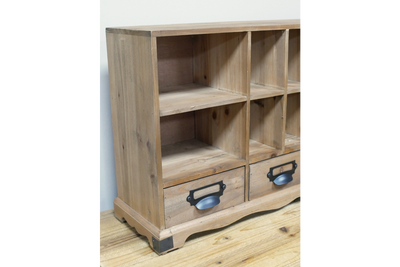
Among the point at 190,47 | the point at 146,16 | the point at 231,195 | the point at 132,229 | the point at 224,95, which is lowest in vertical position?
the point at 132,229

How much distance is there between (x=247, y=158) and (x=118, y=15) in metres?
0.89

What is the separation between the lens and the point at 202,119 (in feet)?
7.07

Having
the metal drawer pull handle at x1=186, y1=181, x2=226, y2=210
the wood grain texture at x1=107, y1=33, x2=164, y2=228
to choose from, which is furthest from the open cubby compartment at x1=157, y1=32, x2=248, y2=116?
the metal drawer pull handle at x1=186, y1=181, x2=226, y2=210

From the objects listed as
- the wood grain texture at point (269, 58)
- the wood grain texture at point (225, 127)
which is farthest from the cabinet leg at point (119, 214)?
the wood grain texture at point (269, 58)

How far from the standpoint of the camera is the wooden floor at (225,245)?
5.53 feet

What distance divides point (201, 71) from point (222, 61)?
188mm

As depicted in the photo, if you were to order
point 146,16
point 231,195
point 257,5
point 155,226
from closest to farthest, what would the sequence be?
point 155,226 → point 231,195 → point 146,16 → point 257,5

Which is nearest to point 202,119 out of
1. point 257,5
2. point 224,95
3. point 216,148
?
point 216,148

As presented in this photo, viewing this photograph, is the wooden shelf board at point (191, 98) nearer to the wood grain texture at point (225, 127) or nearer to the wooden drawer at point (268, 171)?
the wood grain texture at point (225, 127)

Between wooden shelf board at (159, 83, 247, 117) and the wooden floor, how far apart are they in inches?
22.8

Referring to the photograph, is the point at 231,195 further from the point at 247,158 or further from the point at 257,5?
the point at 257,5

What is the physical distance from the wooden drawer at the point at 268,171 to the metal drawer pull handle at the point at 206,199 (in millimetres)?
184

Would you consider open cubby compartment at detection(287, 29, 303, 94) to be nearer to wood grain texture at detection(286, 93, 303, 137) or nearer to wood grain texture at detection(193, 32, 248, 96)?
wood grain texture at detection(286, 93, 303, 137)

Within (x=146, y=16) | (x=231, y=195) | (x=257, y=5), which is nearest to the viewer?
(x=231, y=195)
